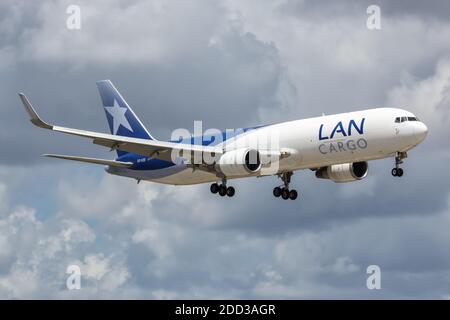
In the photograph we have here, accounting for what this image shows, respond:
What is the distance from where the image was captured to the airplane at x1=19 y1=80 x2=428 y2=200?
227 feet

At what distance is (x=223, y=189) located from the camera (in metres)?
76.2

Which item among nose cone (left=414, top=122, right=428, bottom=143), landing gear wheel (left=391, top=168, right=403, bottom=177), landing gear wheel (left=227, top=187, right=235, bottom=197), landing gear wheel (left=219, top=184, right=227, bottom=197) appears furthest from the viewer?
landing gear wheel (left=219, top=184, right=227, bottom=197)

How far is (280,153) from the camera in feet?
239

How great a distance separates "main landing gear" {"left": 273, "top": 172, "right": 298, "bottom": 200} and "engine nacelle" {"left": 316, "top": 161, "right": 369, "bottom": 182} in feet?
8.53

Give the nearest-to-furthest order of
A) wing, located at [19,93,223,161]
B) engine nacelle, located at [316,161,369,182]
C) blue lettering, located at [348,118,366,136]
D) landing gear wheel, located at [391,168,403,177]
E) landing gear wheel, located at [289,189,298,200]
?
landing gear wheel, located at [391,168,403,177] → blue lettering, located at [348,118,366,136] → wing, located at [19,93,223,161] → engine nacelle, located at [316,161,369,182] → landing gear wheel, located at [289,189,298,200]

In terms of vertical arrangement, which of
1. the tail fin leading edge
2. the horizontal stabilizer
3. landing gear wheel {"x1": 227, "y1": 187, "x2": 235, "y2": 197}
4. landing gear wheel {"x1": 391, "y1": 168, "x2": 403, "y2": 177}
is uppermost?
the tail fin leading edge

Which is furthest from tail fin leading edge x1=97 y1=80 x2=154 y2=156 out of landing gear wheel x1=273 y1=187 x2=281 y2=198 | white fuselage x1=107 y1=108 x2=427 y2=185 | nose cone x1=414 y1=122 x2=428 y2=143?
nose cone x1=414 y1=122 x2=428 y2=143

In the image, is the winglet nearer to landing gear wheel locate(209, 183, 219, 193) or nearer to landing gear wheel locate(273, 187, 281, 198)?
landing gear wheel locate(209, 183, 219, 193)

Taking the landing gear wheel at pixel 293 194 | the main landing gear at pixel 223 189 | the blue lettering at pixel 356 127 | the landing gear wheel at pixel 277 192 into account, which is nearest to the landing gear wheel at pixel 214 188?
the main landing gear at pixel 223 189

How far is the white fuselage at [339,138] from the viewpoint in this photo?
69.1 m

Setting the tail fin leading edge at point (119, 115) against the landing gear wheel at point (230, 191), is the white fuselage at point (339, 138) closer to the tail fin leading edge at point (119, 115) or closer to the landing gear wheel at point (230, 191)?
the landing gear wheel at point (230, 191)

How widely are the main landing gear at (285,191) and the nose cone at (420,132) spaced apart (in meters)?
13.4
